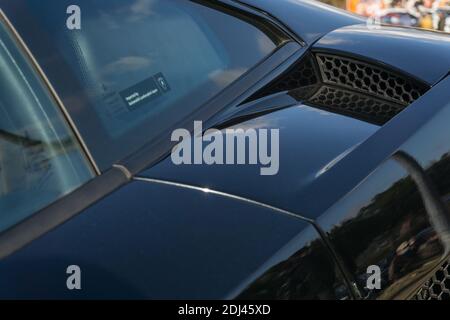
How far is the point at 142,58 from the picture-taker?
149 centimetres

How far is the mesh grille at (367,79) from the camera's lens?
59.6 inches

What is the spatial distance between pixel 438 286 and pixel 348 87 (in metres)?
0.58

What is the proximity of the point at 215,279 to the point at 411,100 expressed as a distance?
2.39 ft

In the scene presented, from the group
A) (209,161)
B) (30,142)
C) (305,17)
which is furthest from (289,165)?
(305,17)

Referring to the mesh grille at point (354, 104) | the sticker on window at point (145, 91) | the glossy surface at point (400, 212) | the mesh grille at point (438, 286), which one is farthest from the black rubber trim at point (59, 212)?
the mesh grille at point (438, 286)

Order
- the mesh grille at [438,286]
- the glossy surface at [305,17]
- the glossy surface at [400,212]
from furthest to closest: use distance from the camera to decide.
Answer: the glossy surface at [305,17]
the mesh grille at [438,286]
the glossy surface at [400,212]

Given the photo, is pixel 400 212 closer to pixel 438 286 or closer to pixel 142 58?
pixel 438 286

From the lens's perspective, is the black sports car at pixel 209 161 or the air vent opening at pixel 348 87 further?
the air vent opening at pixel 348 87

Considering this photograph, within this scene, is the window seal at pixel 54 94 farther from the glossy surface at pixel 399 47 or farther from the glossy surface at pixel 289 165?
the glossy surface at pixel 399 47

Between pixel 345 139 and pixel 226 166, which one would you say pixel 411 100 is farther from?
pixel 226 166

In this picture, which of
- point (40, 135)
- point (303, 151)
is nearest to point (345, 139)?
point (303, 151)

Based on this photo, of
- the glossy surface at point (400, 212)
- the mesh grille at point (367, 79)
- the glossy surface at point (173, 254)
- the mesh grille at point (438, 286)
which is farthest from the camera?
the mesh grille at point (367, 79)
